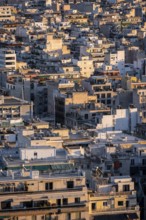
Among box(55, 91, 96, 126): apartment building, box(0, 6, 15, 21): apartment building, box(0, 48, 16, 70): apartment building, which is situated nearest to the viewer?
box(55, 91, 96, 126): apartment building

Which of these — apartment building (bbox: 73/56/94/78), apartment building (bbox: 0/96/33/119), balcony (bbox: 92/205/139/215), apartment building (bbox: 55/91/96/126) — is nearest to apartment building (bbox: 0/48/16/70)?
apartment building (bbox: 73/56/94/78)

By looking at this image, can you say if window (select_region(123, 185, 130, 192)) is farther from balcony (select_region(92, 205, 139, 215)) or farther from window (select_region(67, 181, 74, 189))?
window (select_region(67, 181, 74, 189))

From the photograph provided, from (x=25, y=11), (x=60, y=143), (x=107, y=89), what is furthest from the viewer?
(x=25, y=11)

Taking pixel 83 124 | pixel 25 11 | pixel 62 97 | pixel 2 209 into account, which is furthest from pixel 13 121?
pixel 25 11

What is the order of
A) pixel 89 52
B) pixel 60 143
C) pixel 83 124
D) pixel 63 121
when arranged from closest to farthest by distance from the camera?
1. pixel 60 143
2. pixel 83 124
3. pixel 63 121
4. pixel 89 52

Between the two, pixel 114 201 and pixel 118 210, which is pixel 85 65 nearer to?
pixel 114 201

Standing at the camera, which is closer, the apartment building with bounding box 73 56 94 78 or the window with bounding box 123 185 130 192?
the window with bounding box 123 185 130 192

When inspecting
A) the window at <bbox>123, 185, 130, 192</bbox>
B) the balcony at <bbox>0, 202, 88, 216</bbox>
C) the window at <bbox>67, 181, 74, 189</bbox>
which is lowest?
the window at <bbox>123, 185, 130, 192</bbox>

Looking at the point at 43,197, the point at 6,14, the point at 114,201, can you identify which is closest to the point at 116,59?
the point at 6,14

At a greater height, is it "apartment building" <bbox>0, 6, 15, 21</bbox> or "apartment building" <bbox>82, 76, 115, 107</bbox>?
"apartment building" <bbox>82, 76, 115, 107</bbox>

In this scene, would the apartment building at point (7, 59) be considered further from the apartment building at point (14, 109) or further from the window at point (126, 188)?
the window at point (126, 188)

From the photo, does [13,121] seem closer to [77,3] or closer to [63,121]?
[63,121]
